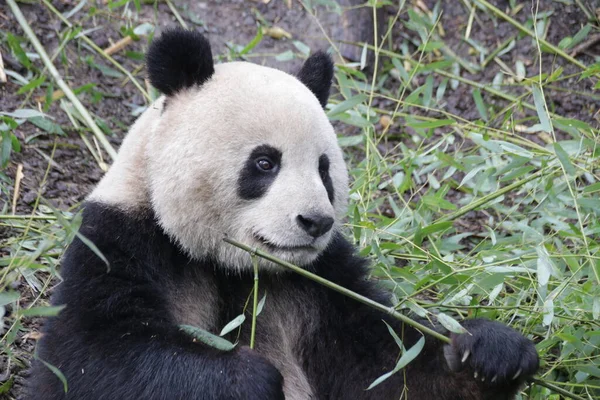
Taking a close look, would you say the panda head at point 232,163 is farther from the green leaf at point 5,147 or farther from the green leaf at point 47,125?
the green leaf at point 47,125

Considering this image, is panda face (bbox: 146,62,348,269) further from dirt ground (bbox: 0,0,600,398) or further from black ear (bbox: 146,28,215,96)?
dirt ground (bbox: 0,0,600,398)

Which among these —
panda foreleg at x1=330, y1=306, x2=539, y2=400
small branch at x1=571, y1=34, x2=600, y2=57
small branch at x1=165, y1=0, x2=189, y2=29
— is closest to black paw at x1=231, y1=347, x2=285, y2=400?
panda foreleg at x1=330, y1=306, x2=539, y2=400

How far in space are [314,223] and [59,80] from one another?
2735 millimetres

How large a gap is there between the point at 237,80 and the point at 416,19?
8.23 ft

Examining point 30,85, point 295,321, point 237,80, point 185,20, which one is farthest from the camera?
point 185,20

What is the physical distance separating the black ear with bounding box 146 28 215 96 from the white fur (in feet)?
0.26

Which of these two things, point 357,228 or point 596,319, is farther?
point 357,228

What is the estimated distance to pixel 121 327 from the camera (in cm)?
356

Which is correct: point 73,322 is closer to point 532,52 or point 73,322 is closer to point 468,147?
point 468,147

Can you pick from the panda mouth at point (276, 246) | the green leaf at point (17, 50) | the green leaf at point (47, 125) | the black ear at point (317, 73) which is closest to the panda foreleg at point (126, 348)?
the panda mouth at point (276, 246)

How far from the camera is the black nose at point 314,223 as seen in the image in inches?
141

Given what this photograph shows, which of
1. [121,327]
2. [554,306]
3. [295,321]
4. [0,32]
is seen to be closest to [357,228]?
[295,321]

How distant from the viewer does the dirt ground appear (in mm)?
5742

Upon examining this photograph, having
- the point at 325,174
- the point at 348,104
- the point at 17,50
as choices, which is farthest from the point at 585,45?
the point at 17,50
